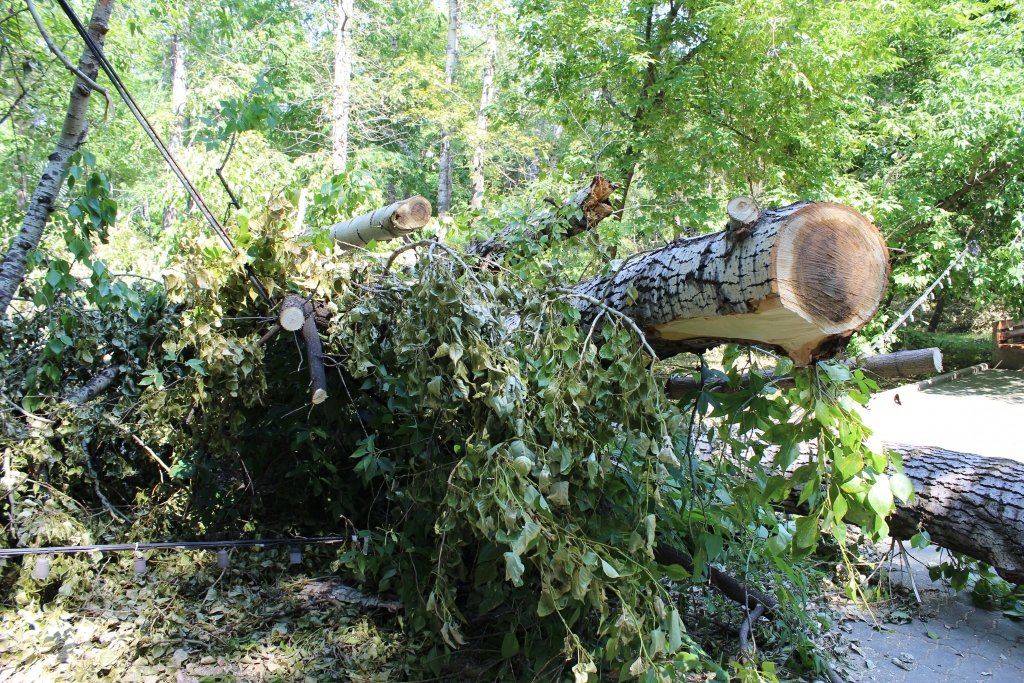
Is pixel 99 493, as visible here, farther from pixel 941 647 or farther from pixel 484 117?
pixel 484 117

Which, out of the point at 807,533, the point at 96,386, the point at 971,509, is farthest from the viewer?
the point at 96,386

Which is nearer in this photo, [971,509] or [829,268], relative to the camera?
[829,268]

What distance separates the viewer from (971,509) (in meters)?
3.21

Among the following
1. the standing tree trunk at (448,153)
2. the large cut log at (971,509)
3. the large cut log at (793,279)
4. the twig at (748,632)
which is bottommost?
the twig at (748,632)

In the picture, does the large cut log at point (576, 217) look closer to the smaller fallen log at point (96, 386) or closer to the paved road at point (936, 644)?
the paved road at point (936, 644)

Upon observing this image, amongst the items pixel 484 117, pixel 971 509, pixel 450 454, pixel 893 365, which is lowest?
pixel 971 509

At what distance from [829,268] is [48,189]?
2.92 metres

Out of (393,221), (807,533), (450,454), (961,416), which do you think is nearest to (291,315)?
(393,221)

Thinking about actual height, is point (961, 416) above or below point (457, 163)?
below

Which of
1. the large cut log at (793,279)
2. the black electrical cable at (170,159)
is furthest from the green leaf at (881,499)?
the black electrical cable at (170,159)

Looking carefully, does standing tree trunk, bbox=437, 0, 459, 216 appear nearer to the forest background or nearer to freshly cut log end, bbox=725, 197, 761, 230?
the forest background

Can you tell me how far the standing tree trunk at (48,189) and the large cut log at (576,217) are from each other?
5.95ft

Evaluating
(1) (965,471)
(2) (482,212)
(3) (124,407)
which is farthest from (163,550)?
(1) (965,471)

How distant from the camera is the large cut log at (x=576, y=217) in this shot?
129 inches
